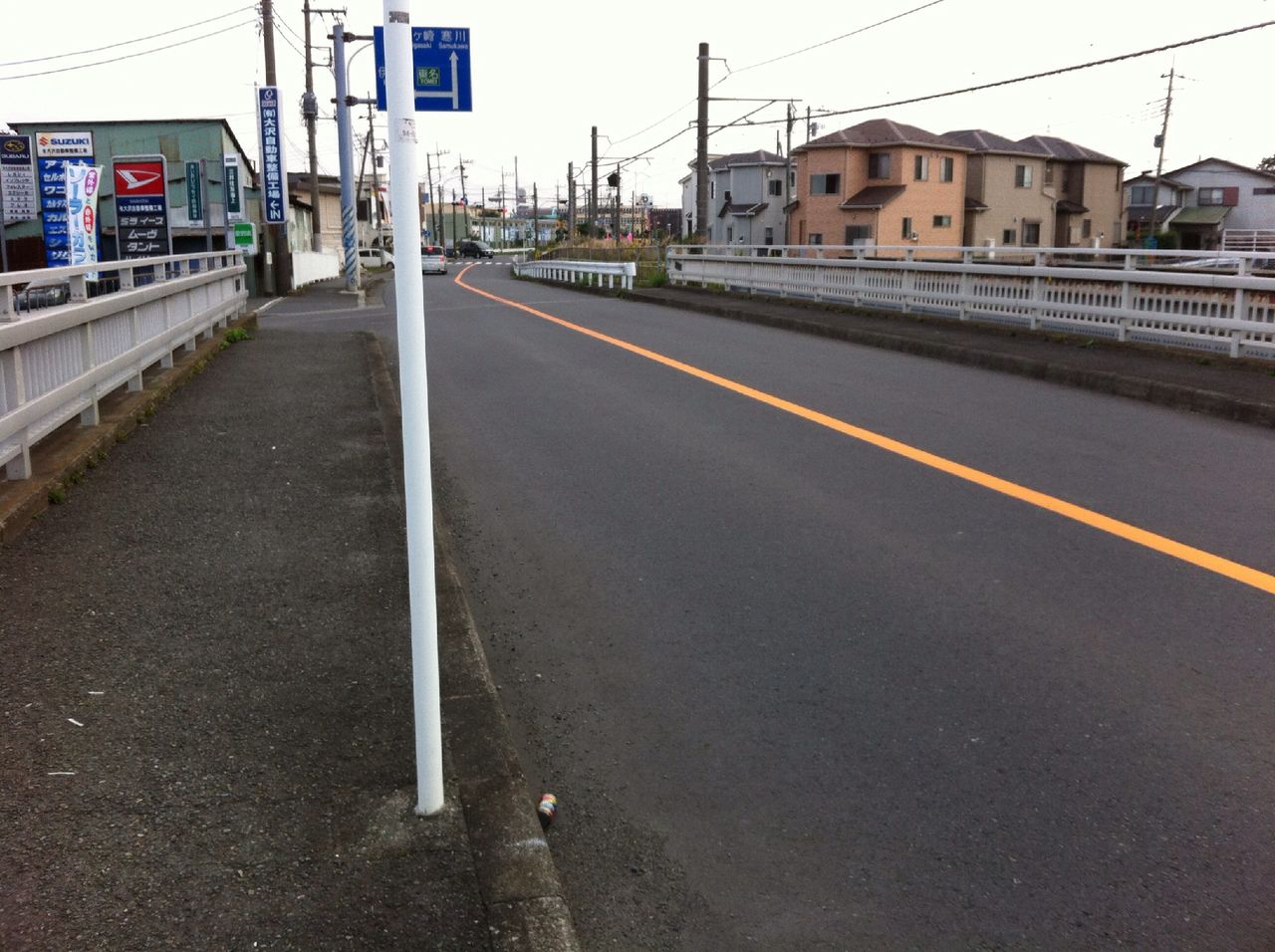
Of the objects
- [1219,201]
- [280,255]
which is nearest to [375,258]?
[280,255]

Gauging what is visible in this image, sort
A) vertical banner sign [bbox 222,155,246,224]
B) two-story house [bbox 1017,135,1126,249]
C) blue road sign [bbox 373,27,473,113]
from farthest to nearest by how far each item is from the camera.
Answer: two-story house [bbox 1017,135,1126,249] → vertical banner sign [bbox 222,155,246,224] → blue road sign [bbox 373,27,473,113]

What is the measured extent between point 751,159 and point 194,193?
4854cm

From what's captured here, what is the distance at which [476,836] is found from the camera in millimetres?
3047

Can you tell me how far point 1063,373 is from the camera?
39.8 ft

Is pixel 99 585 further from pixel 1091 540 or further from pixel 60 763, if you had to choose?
pixel 1091 540

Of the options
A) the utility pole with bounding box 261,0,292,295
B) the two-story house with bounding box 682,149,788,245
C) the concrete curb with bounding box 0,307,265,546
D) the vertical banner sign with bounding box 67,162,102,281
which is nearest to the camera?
the concrete curb with bounding box 0,307,265,546

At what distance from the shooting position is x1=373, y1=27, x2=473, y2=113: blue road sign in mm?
3998

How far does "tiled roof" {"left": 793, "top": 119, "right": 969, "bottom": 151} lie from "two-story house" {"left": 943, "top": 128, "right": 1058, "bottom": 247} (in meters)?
2.71

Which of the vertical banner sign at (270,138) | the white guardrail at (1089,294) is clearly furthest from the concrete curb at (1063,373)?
the vertical banner sign at (270,138)

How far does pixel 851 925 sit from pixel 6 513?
4.46 metres

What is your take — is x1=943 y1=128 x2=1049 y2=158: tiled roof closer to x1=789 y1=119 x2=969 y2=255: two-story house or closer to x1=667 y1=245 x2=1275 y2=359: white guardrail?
x1=789 y1=119 x2=969 y2=255: two-story house

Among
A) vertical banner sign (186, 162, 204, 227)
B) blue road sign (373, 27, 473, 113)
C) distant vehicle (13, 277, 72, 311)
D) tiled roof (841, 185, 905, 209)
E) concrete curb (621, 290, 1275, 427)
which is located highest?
tiled roof (841, 185, 905, 209)

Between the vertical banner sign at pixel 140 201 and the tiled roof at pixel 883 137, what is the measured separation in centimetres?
4057

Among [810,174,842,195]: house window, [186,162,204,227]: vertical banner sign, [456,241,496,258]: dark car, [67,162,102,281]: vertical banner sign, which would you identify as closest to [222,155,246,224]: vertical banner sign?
[186,162,204,227]: vertical banner sign
